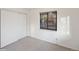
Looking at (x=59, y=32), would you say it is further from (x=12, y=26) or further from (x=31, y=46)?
(x=12, y=26)

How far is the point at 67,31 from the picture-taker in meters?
1.67

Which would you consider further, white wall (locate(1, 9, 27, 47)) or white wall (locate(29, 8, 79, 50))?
white wall (locate(29, 8, 79, 50))

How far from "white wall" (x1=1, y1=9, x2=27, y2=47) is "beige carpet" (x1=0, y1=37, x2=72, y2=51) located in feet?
0.27

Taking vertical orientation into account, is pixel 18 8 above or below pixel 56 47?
above

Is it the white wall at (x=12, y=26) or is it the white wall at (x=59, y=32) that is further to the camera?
the white wall at (x=59, y=32)

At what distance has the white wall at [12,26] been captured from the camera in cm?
150

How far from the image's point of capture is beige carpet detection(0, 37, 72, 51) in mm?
1518

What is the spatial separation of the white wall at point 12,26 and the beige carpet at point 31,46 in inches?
3.2

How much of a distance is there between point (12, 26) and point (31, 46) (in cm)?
47
